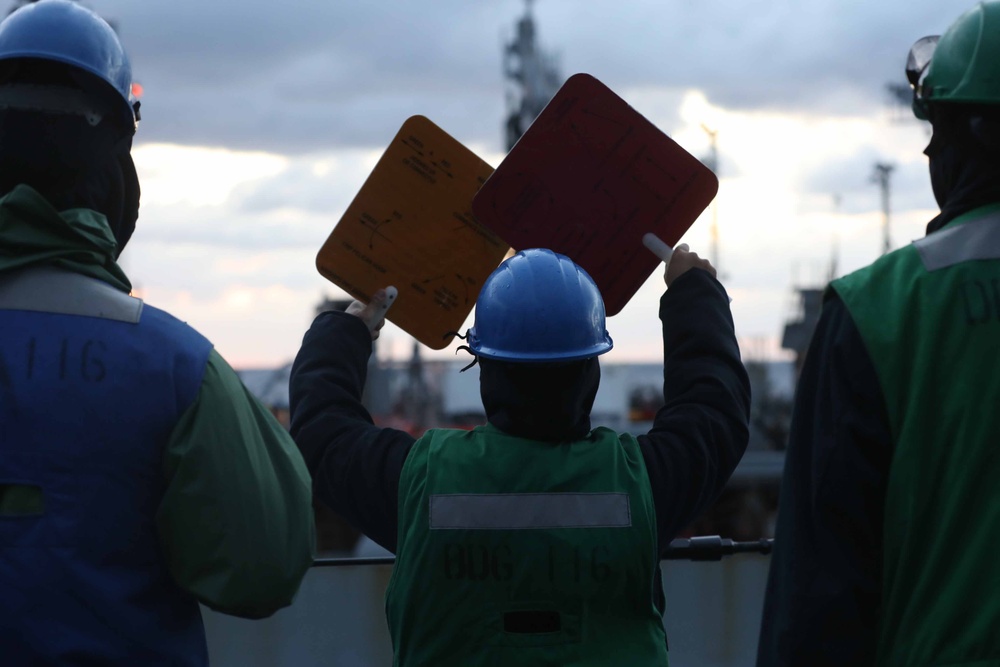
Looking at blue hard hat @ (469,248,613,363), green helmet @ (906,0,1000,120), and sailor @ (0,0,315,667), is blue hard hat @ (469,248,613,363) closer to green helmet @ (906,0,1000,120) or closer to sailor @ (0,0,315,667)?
sailor @ (0,0,315,667)

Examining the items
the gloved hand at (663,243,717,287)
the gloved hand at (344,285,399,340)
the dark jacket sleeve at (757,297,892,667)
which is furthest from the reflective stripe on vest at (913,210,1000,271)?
the gloved hand at (344,285,399,340)

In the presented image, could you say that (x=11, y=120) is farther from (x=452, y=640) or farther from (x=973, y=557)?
(x=973, y=557)

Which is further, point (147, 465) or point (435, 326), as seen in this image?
point (435, 326)

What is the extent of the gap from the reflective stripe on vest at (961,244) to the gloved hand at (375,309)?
5.64ft

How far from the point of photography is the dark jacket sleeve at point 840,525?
7.98 feet

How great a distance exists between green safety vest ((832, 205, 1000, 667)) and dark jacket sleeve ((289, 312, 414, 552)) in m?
1.20

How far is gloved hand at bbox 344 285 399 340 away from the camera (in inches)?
149

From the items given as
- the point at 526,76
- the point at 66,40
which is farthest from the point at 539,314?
the point at 526,76

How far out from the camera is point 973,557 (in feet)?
7.77

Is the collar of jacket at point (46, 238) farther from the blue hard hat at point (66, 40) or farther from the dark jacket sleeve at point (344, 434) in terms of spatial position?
the dark jacket sleeve at point (344, 434)

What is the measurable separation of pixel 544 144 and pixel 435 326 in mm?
627

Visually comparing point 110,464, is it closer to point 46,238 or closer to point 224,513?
point 224,513

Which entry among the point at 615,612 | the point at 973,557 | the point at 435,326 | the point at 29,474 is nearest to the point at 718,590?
the point at 435,326

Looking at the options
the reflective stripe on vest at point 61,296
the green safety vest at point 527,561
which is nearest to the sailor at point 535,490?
the green safety vest at point 527,561
